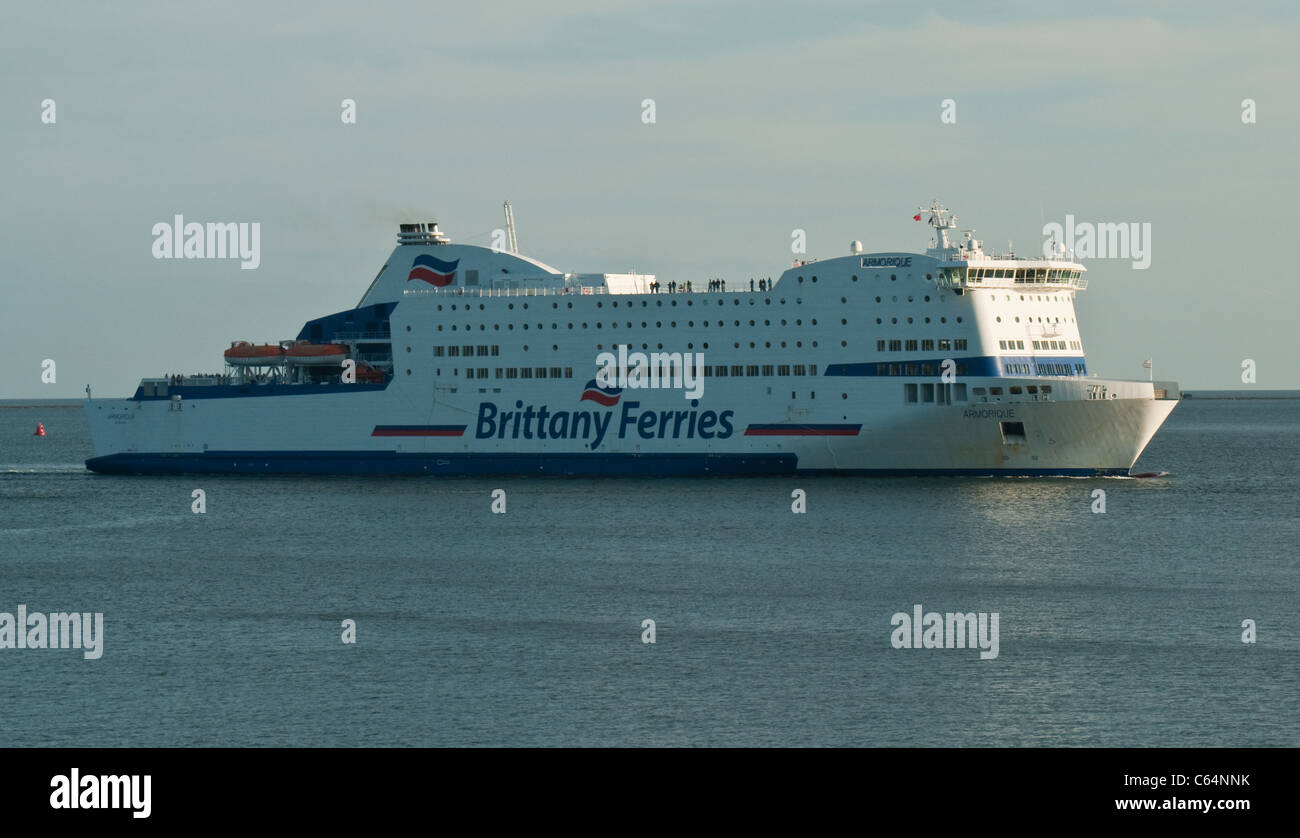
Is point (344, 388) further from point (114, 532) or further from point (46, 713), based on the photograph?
point (46, 713)

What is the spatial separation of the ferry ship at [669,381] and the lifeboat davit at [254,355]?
3.8 inches

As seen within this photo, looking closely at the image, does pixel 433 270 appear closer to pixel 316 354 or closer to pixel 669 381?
pixel 316 354

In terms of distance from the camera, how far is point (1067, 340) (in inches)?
2005

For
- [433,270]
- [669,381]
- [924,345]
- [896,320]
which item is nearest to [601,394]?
[669,381]

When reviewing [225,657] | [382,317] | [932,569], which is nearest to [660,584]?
[932,569]

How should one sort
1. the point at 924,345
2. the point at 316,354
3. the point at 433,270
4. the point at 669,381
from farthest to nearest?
the point at 316,354 → the point at 433,270 → the point at 669,381 → the point at 924,345

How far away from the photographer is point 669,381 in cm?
5144

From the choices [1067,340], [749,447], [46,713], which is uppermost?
[1067,340]

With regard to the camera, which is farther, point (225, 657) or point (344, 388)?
point (344, 388)

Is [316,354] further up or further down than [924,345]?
further up

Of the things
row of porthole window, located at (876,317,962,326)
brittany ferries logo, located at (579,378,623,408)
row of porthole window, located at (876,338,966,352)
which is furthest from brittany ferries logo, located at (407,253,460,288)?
row of porthole window, located at (876,338,966,352)

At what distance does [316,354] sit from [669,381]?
1454 centimetres
